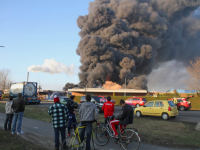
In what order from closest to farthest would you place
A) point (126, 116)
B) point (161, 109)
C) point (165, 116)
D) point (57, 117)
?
point (57, 117), point (126, 116), point (165, 116), point (161, 109)

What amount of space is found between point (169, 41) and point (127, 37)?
20.5 metres

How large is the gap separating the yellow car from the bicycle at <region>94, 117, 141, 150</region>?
8.25 meters

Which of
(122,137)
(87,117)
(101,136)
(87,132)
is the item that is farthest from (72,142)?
(122,137)

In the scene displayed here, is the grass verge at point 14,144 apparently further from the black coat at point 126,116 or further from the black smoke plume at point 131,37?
the black smoke plume at point 131,37

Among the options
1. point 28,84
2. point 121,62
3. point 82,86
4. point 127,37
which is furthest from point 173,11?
point 28,84

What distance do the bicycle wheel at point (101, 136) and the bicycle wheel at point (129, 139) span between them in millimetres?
582

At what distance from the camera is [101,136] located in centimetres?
668

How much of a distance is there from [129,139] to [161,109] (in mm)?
8871

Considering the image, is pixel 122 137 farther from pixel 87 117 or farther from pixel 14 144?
pixel 14 144

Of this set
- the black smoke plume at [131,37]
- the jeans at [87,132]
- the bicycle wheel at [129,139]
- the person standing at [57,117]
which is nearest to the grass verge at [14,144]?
the person standing at [57,117]

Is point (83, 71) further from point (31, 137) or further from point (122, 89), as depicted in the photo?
point (31, 137)

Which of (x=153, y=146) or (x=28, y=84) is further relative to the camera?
(x=28, y=84)

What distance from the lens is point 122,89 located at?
55531mm

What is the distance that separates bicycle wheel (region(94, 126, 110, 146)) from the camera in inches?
262
